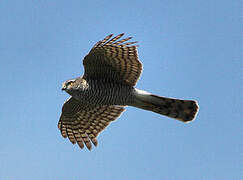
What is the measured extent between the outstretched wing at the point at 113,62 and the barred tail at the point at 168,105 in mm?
488

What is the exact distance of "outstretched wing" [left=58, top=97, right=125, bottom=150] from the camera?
39.1 ft

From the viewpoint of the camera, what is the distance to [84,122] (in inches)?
→ 480

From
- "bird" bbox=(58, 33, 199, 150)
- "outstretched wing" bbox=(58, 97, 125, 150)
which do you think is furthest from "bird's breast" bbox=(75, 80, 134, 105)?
"outstretched wing" bbox=(58, 97, 125, 150)

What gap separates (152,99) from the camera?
10.3m

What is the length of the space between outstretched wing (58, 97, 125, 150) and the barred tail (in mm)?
1684

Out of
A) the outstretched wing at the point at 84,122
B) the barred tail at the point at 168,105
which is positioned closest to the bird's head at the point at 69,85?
the outstretched wing at the point at 84,122

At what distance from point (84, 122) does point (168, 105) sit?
292 centimetres

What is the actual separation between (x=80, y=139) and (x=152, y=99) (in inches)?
117

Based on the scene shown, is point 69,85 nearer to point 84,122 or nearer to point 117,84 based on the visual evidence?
point 117,84

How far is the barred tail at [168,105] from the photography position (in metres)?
10.3

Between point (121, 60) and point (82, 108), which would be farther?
point (82, 108)

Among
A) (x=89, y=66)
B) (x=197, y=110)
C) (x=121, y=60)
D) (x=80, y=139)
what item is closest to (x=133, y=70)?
(x=121, y=60)

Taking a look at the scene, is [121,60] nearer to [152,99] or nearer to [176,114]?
[152,99]

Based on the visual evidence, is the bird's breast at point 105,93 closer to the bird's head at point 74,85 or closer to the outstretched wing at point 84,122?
the bird's head at point 74,85
